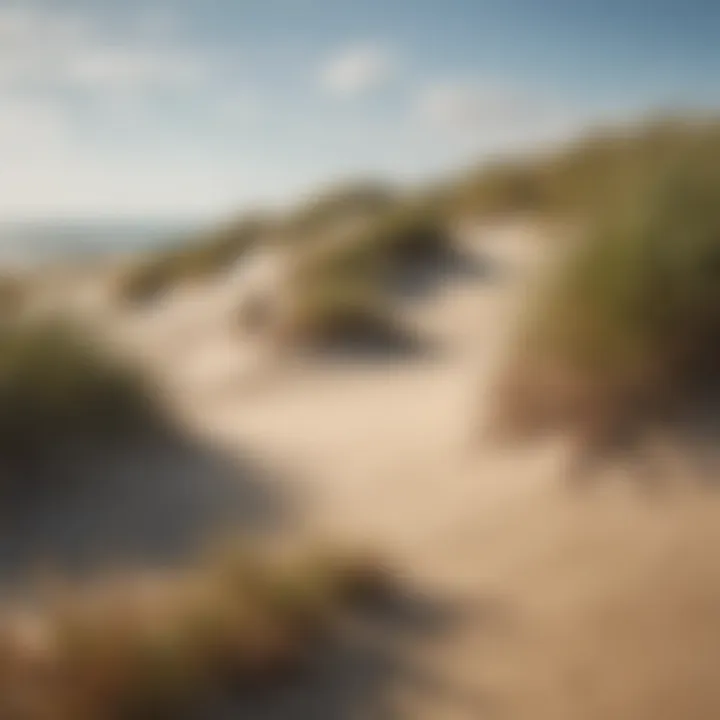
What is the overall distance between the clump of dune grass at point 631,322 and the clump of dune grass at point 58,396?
6.52 ft

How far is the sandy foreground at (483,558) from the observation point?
2301mm

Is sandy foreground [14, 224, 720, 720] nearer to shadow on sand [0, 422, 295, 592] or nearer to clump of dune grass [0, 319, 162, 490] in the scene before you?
shadow on sand [0, 422, 295, 592]

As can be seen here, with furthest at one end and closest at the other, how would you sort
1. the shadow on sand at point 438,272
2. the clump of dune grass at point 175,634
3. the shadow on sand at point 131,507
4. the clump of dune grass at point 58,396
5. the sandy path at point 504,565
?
the shadow on sand at point 438,272, the clump of dune grass at point 58,396, the shadow on sand at point 131,507, the sandy path at point 504,565, the clump of dune grass at point 175,634

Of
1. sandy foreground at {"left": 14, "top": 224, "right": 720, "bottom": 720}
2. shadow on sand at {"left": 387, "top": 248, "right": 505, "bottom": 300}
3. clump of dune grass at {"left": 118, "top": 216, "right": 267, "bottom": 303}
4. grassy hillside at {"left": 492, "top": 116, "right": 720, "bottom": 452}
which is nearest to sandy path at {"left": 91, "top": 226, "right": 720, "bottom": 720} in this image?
sandy foreground at {"left": 14, "top": 224, "right": 720, "bottom": 720}

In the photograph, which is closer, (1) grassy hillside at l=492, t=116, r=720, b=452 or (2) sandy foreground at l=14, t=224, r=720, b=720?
(2) sandy foreground at l=14, t=224, r=720, b=720

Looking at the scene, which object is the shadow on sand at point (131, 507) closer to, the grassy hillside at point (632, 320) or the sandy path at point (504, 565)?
the sandy path at point (504, 565)

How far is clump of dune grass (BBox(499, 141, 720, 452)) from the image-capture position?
359cm

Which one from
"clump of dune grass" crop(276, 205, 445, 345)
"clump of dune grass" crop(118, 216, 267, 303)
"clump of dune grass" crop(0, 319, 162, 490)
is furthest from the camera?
"clump of dune grass" crop(118, 216, 267, 303)

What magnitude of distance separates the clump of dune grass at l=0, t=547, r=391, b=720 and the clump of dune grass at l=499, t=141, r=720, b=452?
134 cm

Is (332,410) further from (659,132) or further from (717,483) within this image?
(659,132)

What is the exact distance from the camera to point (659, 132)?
6.28 m

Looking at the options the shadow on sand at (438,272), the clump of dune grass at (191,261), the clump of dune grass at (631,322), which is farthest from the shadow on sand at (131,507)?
the clump of dune grass at (191,261)

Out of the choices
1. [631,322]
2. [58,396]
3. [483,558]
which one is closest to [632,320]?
[631,322]

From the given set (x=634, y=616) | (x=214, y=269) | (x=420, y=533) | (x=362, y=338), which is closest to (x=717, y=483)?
(x=634, y=616)
